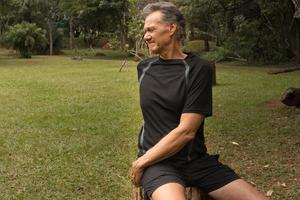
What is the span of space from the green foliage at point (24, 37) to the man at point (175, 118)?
28466 millimetres

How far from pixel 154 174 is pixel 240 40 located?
2201 centimetres

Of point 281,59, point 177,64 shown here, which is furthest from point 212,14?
point 177,64

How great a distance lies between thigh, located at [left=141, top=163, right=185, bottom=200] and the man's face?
0.58m

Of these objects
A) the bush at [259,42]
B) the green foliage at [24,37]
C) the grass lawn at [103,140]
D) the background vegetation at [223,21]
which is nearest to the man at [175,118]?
the grass lawn at [103,140]

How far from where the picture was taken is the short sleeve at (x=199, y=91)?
261 centimetres

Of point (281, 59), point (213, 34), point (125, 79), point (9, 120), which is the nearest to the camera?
point (9, 120)

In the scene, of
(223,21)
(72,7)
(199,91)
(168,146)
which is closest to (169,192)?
(168,146)

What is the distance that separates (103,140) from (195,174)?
4.77 m

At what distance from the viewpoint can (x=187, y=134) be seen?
2.61m

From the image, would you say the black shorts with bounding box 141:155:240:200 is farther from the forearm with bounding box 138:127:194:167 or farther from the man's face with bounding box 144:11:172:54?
the man's face with bounding box 144:11:172:54

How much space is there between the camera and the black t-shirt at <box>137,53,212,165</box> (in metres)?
2.63

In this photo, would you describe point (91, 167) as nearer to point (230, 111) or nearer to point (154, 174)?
point (154, 174)

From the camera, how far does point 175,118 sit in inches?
105

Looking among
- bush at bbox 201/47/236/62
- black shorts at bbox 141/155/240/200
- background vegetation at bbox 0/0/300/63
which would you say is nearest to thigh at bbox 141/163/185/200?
black shorts at bbox 141/155/240/200
